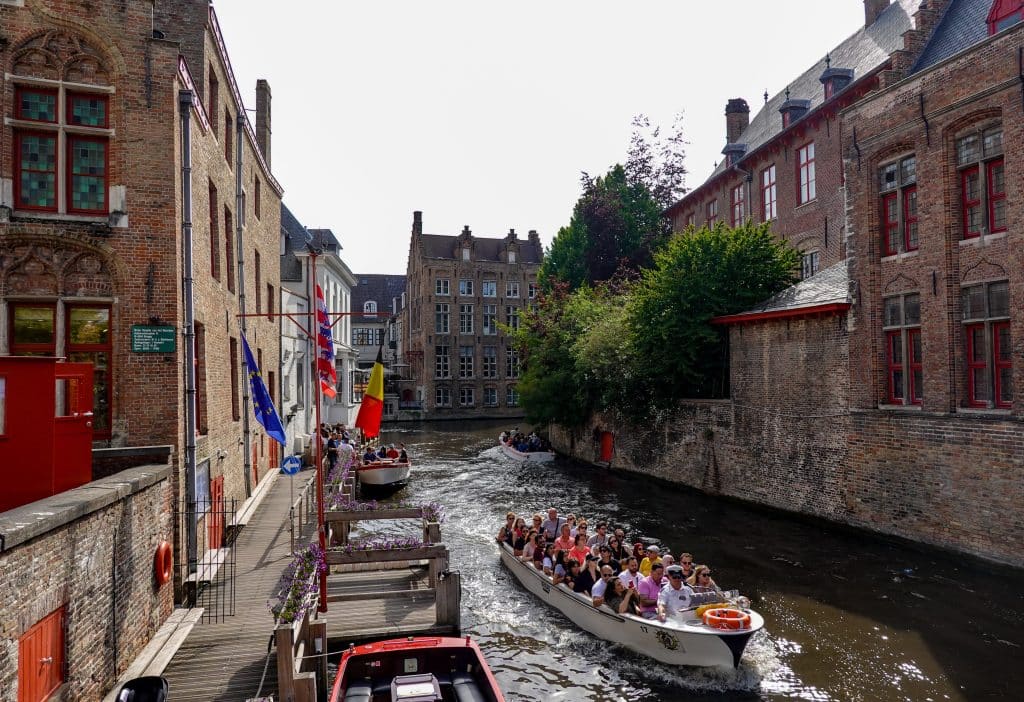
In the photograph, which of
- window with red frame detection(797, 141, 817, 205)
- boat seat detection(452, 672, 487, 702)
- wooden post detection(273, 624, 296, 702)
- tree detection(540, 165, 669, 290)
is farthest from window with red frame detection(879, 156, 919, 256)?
tree detection(540, 165, 669, 290)

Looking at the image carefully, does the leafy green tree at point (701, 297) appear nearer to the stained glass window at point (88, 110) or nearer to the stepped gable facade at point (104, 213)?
the stepped gable facade at point (104, 213)

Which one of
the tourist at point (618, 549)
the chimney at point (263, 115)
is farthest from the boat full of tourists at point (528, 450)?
the tourist at point (618, 549)

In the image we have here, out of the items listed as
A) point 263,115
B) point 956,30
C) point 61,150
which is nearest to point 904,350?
point 956,30

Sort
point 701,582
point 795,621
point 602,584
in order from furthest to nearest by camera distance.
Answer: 1. point 795,621
2. point 602,584
3. point 701,582

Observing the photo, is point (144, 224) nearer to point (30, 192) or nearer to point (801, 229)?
point (30, 192)

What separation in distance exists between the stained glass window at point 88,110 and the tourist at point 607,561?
10.8m

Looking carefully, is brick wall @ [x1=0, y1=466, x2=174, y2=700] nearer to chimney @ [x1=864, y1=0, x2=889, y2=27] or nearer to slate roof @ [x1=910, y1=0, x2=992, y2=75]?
slate roof @ [x1=910, y1=0, x2=992, y2=75]

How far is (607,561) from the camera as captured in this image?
41.0 feet

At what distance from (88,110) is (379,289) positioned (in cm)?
6831

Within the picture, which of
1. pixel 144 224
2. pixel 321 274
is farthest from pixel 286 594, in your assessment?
pixel 321 274

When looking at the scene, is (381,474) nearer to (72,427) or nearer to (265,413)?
(265,413)

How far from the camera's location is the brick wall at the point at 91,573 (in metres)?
5.83

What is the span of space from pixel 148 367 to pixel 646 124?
43.2 meters

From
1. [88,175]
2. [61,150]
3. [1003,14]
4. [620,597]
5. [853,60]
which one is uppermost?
[853,60]
